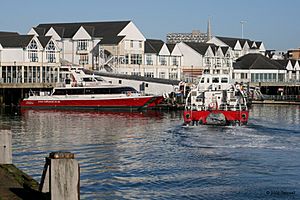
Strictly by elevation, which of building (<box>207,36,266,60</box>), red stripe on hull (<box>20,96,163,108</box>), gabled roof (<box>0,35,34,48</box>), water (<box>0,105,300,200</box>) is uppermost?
building (<box>207,36,266,60</box>)

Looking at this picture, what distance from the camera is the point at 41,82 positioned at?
272 ft

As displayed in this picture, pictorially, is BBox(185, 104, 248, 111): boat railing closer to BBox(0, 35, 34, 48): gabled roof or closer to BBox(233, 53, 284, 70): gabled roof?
BBox(0, 35, 34, 48): gabled roof

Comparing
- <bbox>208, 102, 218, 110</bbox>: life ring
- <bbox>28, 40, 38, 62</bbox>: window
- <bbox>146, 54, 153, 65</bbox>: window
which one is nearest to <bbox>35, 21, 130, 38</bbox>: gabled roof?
<bbox>146, 54, 153, 65</bbox>: window

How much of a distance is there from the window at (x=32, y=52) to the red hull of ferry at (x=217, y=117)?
4314 cm

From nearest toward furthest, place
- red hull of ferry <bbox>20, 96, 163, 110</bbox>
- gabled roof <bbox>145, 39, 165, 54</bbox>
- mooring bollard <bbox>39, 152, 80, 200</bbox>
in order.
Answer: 1. mooring bollard <bbox>39, 152, 80, 200</bbox>
2. red hull of ferry <bbox>20, 96, 163, 110</bbox>
3. gabled roof <bbox>145, 39, 165, 54</bbox>

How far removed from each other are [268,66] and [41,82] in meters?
47.0

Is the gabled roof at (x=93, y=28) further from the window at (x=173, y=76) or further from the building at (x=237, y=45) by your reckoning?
the building at (x=237, y=45)

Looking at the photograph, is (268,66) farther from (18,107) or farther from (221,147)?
(221,147)

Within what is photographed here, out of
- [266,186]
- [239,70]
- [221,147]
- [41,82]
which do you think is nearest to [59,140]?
[221,147]

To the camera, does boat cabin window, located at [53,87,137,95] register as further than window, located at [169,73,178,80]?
No

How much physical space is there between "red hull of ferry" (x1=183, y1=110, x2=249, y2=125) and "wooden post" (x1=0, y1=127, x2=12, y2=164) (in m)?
29.1

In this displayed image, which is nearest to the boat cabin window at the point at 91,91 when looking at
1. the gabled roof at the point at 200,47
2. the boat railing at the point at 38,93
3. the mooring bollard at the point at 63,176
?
the boat railing at the point at 38,93

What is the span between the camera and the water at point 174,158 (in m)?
21.1

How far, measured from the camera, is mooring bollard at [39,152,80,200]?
1107cm
